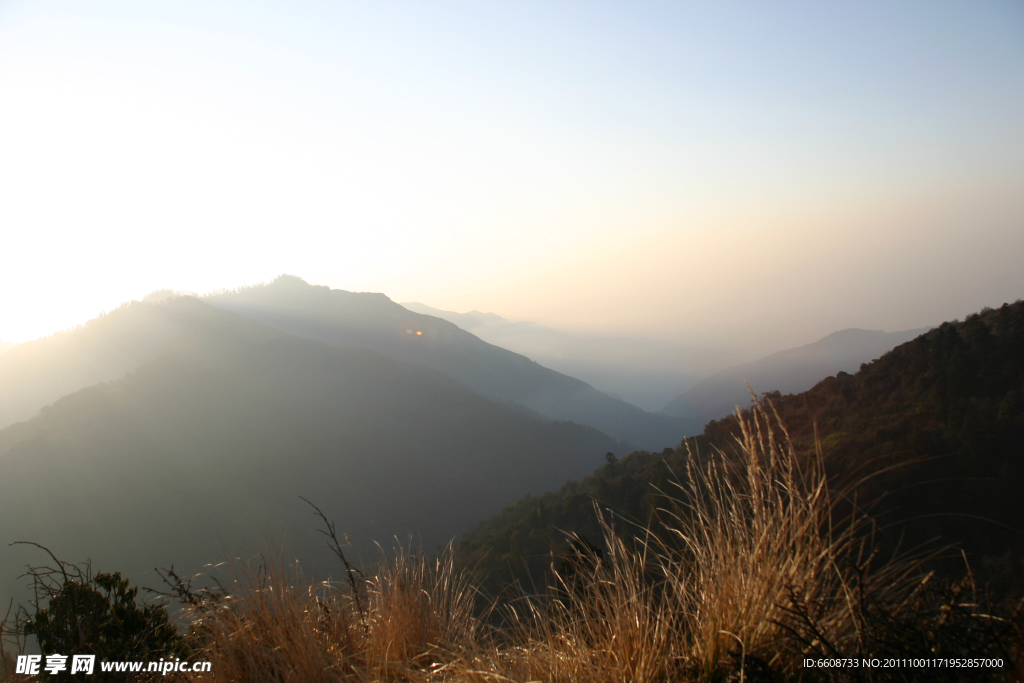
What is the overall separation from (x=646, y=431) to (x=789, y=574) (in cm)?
11131

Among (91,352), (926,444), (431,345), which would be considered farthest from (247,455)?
(431,345)

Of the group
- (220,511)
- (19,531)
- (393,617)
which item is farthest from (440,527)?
(393,617)

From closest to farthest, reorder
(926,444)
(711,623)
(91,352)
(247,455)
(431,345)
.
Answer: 1. (711,623)
2. (926,444)
3. (247,455)
4. (91,352)
5. (431,345)

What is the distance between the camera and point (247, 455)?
193ft

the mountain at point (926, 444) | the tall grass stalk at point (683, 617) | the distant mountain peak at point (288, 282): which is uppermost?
the distant mountain peak at point (288, 282)

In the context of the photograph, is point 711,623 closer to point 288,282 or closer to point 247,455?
point 247,455

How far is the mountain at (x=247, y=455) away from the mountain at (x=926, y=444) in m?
26.5

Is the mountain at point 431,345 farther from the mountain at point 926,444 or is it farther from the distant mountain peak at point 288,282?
the mountain at point 926,444

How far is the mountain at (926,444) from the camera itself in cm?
983

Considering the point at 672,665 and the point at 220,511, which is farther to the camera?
the point at 220,511

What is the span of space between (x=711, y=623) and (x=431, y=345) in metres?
134

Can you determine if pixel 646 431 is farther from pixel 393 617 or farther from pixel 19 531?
pixel 393 617

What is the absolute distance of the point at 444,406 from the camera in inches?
3063

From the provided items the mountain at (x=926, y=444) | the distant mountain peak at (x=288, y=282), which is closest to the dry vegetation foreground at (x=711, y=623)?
the mountain at (x=926, y=444)
